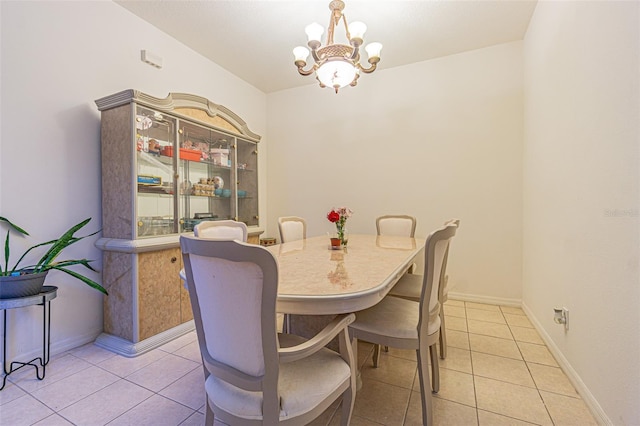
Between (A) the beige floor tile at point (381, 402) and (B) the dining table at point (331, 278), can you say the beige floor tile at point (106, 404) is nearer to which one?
(B) the dining table at point (331, 278)

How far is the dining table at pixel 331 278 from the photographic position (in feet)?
3.22

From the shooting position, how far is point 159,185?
2395 mm

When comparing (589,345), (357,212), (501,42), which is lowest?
(589,345)

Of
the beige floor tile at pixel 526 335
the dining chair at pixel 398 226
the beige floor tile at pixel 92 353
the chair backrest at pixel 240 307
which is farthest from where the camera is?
the dining chair at pixel 398 226

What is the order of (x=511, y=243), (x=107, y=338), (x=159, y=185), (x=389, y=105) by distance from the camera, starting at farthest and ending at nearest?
1. (x=389, y=105)
2. (x=511, y=243)
3. (x=159, y=185)
4. (x=107, y=338)

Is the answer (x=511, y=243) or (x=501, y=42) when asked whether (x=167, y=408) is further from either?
(x=501, y=42)

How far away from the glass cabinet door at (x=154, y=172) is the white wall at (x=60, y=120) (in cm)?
43

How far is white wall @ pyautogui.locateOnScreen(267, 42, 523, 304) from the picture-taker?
9.84 ft

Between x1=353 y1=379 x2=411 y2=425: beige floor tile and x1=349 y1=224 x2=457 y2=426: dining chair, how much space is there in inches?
7.2

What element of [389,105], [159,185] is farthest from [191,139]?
[389,105]

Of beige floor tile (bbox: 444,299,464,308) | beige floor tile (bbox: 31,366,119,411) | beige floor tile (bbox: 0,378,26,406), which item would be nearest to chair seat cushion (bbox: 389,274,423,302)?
beige floor tile (bbox: 444,299,464,308)

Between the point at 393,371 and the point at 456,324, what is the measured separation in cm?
108

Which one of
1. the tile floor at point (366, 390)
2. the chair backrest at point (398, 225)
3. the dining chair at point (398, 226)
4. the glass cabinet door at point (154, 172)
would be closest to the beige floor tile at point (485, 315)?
the tile floor at point (366, 390)

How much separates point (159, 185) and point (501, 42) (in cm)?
376
